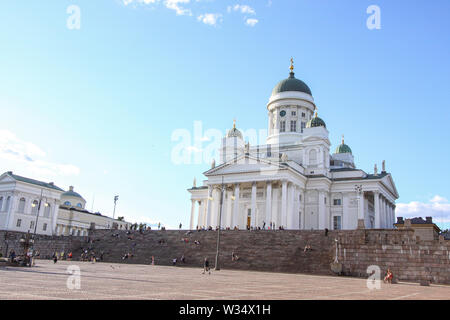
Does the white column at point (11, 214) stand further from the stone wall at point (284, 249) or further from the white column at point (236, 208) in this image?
the white column at point (236, 208)

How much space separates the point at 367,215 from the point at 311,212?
8212mm

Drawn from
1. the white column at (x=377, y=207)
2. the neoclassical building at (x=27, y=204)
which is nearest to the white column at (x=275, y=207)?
the white column at (x=377, y=207)

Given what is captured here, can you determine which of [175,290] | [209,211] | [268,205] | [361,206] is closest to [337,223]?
[361,206]

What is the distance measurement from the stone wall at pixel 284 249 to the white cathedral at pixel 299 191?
844 cm

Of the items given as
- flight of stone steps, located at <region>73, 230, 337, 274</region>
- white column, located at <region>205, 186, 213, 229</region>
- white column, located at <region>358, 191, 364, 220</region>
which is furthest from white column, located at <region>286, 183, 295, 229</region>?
white column, located at <region>205, 186, 213, 229</region>

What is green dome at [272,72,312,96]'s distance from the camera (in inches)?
2677

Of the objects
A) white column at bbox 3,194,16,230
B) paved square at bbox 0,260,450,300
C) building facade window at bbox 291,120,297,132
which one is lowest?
paved square at bbox 0,260,450,300

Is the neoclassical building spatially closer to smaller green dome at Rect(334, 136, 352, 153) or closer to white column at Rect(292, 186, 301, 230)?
white column at Rect(292, 186, 301, 230)

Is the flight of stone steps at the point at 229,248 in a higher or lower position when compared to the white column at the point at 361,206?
lower

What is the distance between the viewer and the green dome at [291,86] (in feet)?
223

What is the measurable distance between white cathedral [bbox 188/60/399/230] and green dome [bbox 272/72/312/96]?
7.58 m

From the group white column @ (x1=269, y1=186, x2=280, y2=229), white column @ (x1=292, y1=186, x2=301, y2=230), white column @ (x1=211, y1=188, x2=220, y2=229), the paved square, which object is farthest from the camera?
white column @ (x1=211, y1=188, x2=220, y2=229)
